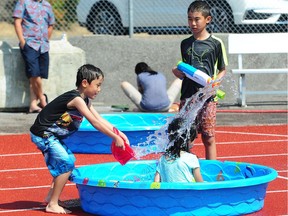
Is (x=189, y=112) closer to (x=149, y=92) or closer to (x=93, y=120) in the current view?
(x=93, y=120)

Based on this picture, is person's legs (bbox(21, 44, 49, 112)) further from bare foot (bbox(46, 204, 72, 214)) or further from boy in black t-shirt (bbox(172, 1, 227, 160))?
bare foot (bbox(46, 204, 72, 214))

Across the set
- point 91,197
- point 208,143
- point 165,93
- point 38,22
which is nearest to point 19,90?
point 38,22

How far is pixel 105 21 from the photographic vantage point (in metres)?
17.3

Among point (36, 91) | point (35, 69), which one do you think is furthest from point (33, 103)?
point (35, 69)

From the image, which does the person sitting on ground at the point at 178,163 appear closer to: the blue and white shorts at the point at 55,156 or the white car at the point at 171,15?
the blue and white shorts at the point at 55,156

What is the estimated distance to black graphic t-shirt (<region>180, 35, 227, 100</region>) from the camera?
29.0ft

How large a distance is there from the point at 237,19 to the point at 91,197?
10185 millimetres

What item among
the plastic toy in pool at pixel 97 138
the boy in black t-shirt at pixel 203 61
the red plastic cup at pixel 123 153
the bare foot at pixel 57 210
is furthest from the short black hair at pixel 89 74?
the plastic toy in pool at pixel 97 138

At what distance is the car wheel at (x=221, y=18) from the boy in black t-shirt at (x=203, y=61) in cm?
813

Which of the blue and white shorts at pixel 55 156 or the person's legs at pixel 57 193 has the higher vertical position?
the blue and white shorts at pixel 55 156

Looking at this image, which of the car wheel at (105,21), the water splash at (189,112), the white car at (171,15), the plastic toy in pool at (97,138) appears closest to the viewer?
the water splash at (189,112)

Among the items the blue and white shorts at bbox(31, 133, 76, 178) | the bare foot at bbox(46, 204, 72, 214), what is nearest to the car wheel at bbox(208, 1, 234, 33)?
the blue and white shorts at bbox(31, 133, 76, 178)

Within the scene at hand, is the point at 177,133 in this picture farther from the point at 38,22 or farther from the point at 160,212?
the point at 38,22

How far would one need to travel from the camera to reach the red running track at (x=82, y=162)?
7809 mm
